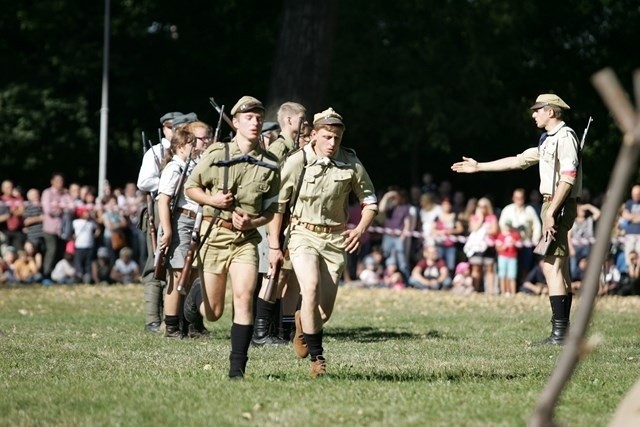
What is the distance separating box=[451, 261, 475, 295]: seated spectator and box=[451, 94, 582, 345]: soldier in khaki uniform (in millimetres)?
11483

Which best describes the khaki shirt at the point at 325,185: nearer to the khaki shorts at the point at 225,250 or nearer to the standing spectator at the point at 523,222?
the khaki shorts at the point at 225,250

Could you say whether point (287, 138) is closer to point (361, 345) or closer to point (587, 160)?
point (361, 345)

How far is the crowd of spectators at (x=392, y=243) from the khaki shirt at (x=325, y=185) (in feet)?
45.7

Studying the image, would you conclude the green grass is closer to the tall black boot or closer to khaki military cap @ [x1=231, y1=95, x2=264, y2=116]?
the tall black boot

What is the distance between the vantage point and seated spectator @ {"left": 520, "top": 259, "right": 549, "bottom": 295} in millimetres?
24727

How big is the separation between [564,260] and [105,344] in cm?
447

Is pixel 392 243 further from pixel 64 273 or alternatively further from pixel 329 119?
pixel 329 119

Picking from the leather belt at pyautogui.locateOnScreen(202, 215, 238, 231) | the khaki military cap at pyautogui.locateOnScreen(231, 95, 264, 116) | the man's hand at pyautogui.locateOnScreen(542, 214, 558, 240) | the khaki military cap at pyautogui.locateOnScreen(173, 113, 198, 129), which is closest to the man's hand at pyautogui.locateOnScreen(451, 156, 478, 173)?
the man's hand at pyautogui.locateOnScreen(542, 214, 558, 240)

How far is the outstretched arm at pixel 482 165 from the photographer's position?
41.3 feet

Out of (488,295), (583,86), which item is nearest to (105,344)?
(488,295)

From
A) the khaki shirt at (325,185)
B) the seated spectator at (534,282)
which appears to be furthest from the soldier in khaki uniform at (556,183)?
the seated spectator at (534,282)

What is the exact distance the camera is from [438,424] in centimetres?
777

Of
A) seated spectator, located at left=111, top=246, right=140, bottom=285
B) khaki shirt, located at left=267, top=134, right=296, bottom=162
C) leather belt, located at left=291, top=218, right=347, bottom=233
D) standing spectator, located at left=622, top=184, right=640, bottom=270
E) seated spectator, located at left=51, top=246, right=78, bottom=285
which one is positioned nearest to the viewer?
leather belt, located at left=291, top=218, right=347, bottom=233

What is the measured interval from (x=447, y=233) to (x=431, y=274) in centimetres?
84
